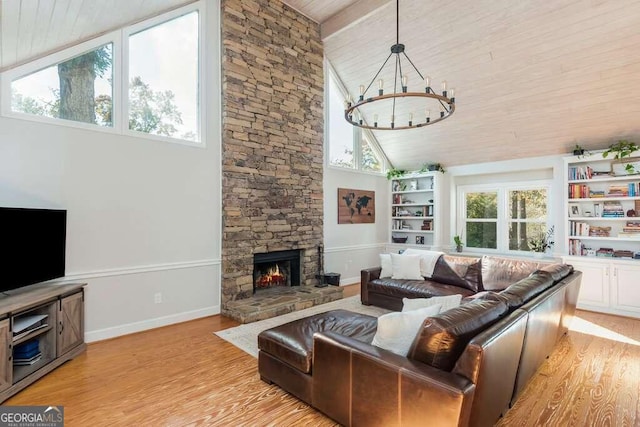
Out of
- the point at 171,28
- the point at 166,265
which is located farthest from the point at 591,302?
the point at 171,28

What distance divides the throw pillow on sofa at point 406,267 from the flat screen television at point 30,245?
160 inches

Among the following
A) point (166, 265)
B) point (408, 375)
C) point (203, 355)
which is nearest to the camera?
point (408, 375)

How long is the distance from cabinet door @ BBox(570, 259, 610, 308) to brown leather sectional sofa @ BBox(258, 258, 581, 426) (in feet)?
8.67

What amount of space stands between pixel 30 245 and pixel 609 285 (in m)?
6.99

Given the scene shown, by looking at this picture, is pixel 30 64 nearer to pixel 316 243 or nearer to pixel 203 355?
pixel 203 355

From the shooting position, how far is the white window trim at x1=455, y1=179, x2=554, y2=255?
5836mm

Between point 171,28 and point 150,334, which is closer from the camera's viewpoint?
point 150,334

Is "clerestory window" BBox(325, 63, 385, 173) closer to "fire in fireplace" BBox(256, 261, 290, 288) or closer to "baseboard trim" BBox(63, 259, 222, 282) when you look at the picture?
"fire in fireplace" BBox(256, 261, 290, 288)

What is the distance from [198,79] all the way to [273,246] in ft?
8.77

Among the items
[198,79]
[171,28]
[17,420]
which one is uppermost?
[171,28]

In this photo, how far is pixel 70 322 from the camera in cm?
313

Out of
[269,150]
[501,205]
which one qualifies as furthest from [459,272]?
[269,150]

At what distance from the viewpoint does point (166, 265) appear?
4.18 m

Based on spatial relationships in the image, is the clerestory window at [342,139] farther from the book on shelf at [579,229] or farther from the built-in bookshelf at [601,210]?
the book on shelf at [579,229]
